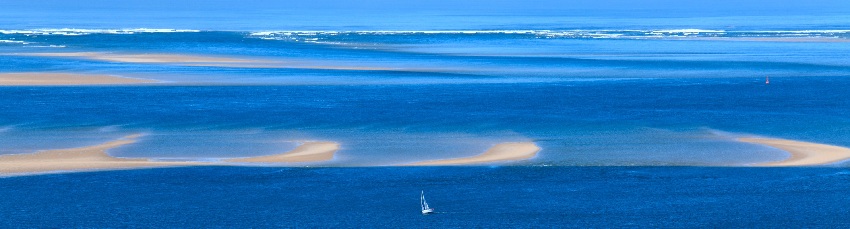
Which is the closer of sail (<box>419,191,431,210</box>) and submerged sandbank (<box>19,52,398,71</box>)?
sail (<box>419,191,431,210</box>)

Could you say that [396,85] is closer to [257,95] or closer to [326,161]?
[257,95]

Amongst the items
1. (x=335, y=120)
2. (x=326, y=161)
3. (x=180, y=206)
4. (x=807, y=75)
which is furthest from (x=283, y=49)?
(x=180, y=206)

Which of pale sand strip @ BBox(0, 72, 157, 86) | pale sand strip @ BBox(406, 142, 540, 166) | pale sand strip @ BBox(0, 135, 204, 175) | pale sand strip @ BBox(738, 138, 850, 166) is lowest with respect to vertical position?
pale sand strip @ BBox(738, 138, 850, 166)

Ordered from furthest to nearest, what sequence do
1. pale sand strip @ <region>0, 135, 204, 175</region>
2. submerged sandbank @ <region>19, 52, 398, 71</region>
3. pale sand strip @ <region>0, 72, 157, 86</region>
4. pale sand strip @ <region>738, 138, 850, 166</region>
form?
submerged sandbank @ <region>19, 52, 398, 71</region>
pale sand strip @ <region>0, 72, 157, 86</region>
pale sand strip @ <region>738, 138, 850, 166</region>
pale sand strip @ <region>0, 135, 204, 175</region>

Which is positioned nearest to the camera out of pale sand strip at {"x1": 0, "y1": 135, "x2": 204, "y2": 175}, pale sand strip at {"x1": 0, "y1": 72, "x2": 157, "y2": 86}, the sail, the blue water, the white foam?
the blue water

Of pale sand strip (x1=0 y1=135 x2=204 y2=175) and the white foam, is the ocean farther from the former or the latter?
the white foam

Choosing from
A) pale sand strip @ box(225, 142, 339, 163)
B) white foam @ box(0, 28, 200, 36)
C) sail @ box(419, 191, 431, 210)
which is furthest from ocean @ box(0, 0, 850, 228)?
white foam @ box(0, 28, 200, 36)

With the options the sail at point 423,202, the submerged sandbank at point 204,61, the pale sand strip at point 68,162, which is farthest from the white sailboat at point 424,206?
the submerged sandbank at point 204,61
